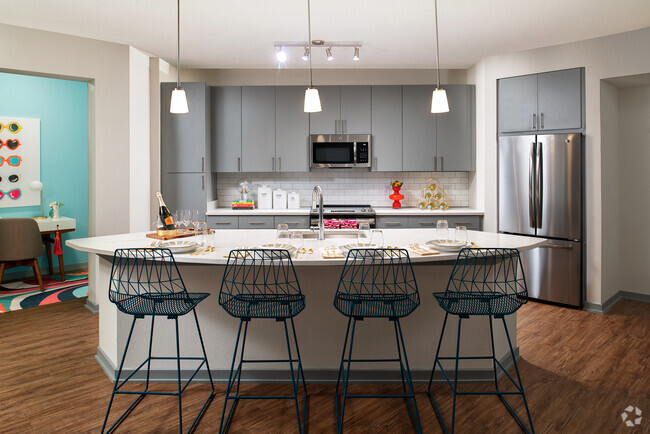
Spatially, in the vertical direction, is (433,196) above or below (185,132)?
below

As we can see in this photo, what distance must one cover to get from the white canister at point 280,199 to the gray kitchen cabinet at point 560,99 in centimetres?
299

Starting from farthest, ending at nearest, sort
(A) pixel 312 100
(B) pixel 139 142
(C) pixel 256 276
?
1. (B) pixel 139 142
2. (A) pixel 312 100
3. (C) pixel 256 276

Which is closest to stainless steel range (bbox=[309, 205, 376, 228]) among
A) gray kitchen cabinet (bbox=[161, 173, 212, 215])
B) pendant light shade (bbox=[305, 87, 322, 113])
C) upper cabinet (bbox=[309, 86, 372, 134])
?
upper cabinet (bbox=[309, 86, 372, 134])

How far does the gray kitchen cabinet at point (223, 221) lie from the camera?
16.9 ft

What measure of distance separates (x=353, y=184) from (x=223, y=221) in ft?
5.71

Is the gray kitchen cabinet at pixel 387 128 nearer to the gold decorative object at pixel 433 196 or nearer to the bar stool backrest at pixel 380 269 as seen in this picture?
the gold decorative object at pixel 433 196

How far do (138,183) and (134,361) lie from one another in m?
→ 2.39

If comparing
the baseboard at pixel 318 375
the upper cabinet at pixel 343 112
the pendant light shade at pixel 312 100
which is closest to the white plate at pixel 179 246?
the baseboard at pixel 318 375

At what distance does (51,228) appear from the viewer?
5.53 metres

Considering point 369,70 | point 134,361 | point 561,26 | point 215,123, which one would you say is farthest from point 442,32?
point 134,361

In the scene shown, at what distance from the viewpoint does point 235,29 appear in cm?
412

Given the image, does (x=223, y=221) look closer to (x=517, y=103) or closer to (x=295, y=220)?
(x=295, y=220)

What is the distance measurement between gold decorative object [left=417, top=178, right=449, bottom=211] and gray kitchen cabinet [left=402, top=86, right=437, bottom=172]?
0.39 meters

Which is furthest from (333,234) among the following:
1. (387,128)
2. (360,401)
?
(387,128)
